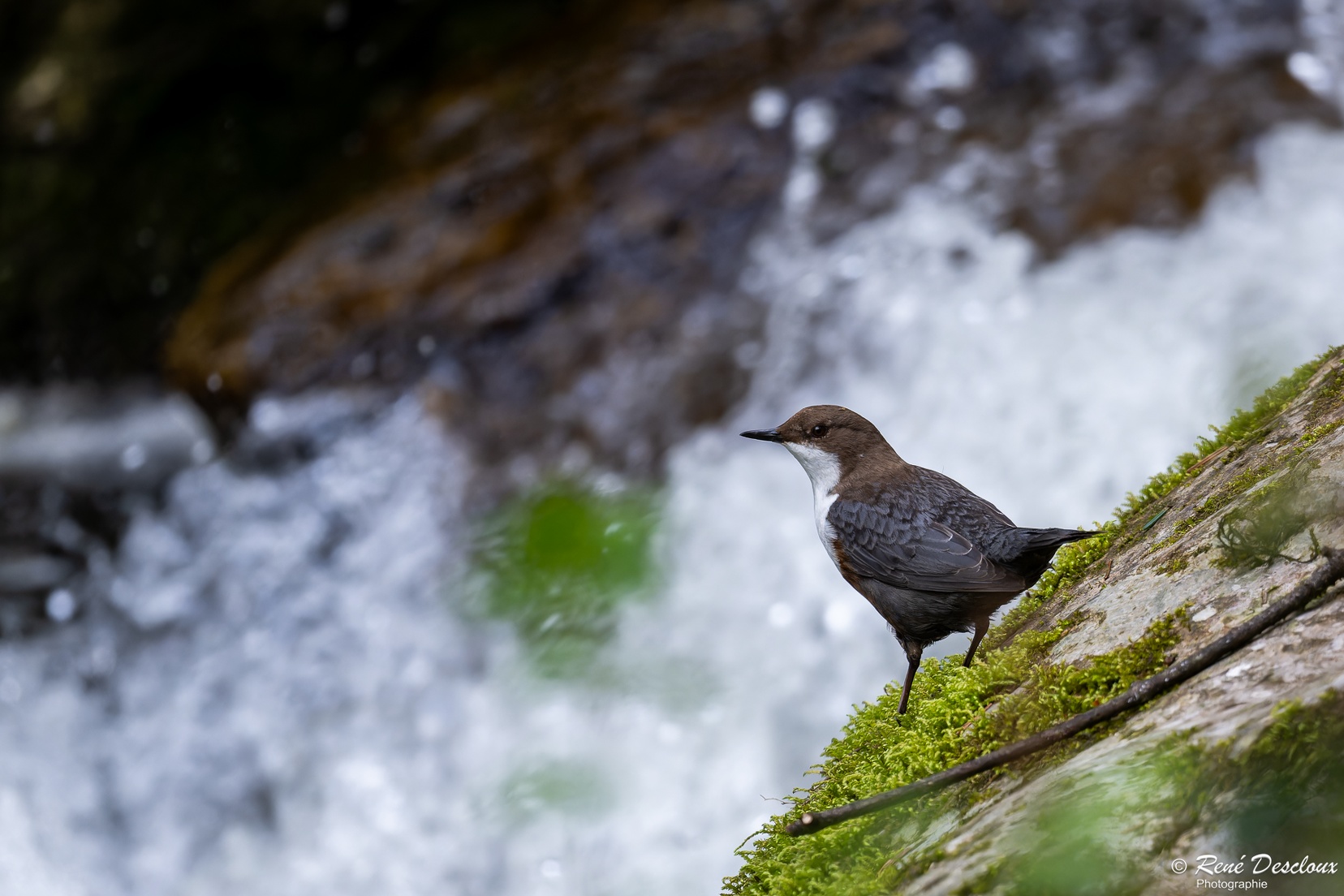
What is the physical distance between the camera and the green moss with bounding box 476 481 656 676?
4902 millimetres

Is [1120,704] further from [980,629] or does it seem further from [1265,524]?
[980,629]

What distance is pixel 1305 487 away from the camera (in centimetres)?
211

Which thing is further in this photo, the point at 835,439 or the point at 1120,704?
the point at 835,439

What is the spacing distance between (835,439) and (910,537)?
23.3 inches

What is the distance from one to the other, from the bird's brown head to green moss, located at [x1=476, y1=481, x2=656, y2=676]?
4.06 ft


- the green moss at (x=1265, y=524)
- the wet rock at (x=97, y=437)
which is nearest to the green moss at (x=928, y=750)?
the green moss at (x=1265, y=524)

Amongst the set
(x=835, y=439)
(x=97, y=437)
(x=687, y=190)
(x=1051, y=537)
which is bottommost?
(x=97, y=437)

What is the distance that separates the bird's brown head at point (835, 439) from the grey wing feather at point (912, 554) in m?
0.26

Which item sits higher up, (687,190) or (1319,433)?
(1319,433)

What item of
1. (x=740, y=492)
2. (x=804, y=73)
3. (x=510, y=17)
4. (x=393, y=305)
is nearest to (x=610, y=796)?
(x=740, y=492)

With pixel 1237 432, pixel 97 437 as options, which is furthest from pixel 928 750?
pixel 97 437

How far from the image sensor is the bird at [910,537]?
294 centimetres

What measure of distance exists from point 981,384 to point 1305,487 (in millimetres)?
3870

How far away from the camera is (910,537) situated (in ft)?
10.5
